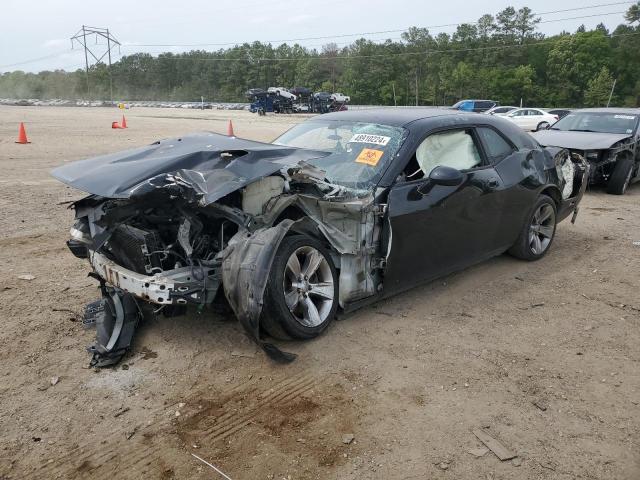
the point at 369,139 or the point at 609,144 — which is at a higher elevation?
the point at 369,139

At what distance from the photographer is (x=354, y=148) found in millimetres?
4340

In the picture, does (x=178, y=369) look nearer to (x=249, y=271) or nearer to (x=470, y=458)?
(x=249, y=271)

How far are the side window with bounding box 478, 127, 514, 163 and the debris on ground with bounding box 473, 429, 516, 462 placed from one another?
9.31ft

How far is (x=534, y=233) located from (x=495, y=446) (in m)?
3.42

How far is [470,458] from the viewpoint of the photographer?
2.66 metres

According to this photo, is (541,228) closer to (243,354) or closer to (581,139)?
(243,354)

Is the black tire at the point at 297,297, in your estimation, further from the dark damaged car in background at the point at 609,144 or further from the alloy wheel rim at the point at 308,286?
the dark damaged car in background at the point at 609,144

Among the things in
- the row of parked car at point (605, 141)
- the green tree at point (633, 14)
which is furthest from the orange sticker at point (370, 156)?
the green tree at point (633, 14)

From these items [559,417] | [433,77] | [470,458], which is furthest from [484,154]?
[433,77]

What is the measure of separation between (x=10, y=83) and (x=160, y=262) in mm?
133545

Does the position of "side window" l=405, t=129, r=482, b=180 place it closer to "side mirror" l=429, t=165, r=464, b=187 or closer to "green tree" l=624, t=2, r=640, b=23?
"side mirror" l=429, t=165, r=464, b=187

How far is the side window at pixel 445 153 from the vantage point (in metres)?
4.24

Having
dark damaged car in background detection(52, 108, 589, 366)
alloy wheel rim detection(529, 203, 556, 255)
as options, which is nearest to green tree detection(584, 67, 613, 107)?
alloy wheel rim detection(529, 203, 556, 255)

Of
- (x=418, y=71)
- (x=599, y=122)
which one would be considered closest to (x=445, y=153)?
(x=599, y=122)
